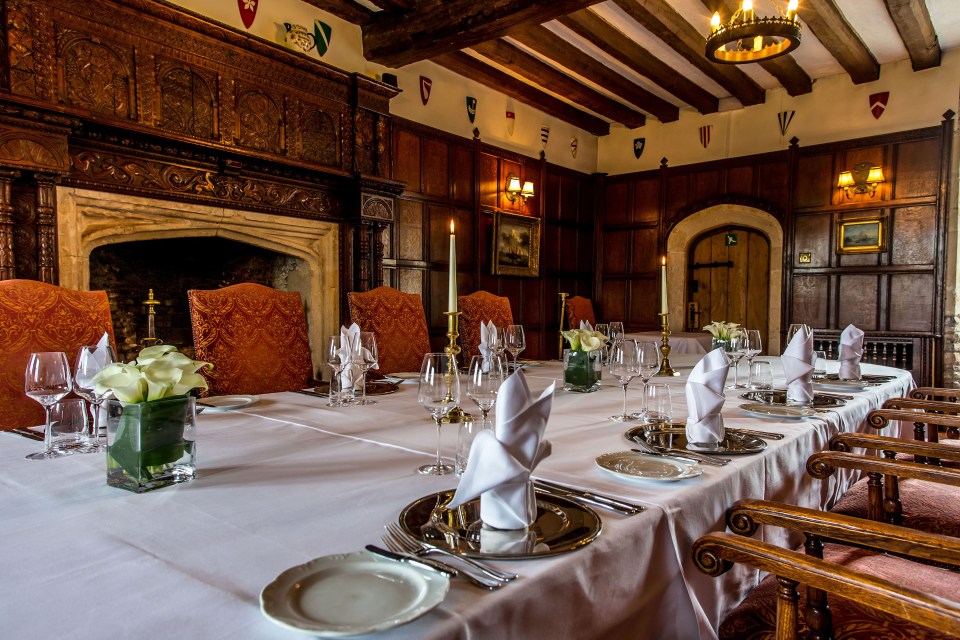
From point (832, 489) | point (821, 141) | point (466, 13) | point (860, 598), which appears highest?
point (466, 13)

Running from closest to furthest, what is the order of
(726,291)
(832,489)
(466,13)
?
(832,489), (466,13), (726,291)

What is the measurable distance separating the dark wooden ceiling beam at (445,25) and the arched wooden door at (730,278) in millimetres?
4029

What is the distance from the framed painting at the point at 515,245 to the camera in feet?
20.3

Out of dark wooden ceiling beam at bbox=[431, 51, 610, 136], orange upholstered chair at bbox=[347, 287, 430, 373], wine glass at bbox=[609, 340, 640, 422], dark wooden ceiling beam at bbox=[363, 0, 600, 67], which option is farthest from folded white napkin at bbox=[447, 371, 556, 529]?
dark wooden ceiling beam at bbox=[431, 51, 610, 136]

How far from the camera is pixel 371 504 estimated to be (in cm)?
89

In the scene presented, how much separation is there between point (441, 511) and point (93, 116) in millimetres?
3482

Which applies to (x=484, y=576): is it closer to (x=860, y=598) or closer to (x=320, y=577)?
(x=320, y=577)

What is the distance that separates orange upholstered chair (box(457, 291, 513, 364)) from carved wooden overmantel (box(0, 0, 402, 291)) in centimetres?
159

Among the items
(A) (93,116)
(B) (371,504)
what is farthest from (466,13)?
(B) (371,504)

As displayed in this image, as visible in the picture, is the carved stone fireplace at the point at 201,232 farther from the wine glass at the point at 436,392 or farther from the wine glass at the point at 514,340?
the wine glass at the point at 436,392

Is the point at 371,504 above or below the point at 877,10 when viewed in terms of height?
below

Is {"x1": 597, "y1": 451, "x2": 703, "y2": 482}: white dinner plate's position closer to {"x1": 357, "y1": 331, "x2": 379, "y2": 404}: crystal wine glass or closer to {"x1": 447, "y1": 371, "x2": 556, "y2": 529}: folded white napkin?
{"x1": 447, "y1": 371, "x2": 556, "y2": 529}: folded white napkin

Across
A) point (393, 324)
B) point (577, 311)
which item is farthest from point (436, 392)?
point (577, 311)

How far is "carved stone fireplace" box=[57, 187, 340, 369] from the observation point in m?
3.32
